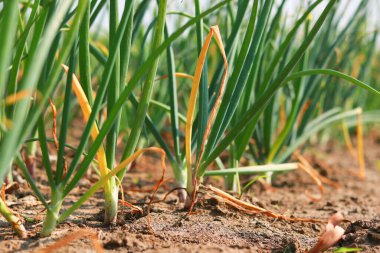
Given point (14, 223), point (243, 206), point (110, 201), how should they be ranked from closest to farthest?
point (14, 223) → point (110, 201) → point (243, 206)

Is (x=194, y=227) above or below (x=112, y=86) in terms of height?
below

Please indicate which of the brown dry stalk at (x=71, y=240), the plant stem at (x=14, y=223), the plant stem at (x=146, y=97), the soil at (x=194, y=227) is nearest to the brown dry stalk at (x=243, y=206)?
the soil at (x=194, y=227)

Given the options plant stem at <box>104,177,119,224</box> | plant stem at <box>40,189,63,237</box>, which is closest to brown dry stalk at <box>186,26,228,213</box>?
plant stem at <box>104,177,119,224</box>

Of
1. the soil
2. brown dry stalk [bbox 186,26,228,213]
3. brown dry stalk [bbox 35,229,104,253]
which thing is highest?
brown dry stalk [bbox 186,26,228,213]

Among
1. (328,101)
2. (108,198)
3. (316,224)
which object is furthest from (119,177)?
(328,101)

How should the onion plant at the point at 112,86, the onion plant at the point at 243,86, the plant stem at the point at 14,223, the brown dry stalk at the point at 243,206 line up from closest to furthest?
1. the onion plant at the point at 112,86
2. the plant stem at the point at 14,223
3. the onion plant at the point at 243,86
4. the brown dry stalk at the point at 243,206

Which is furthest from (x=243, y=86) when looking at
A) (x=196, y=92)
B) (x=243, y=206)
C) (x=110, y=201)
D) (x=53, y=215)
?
(x=53, y=215)

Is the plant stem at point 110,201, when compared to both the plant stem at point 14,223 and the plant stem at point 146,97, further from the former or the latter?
the plant stem at point 14,223

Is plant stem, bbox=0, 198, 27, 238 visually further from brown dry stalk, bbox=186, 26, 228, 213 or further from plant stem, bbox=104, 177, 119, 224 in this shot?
brown dry stalk, bbox=186, 26, 228, 213

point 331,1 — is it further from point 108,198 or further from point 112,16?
point 108,198

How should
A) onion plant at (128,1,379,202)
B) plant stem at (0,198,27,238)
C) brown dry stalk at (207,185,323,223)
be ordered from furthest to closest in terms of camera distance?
brown dry stalk at (207,185,323,223) → onion plant at (128,1,379,202) → plant stem at (0,198,27,238)

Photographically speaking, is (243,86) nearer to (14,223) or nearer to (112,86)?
(112,86)
